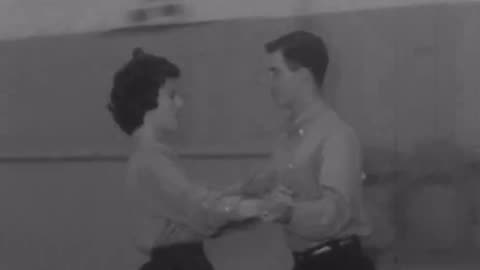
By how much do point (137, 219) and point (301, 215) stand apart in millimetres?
221

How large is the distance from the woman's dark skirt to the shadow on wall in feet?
0.65

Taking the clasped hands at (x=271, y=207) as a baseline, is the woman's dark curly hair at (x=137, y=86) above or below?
above

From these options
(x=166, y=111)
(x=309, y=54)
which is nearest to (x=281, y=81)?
(x=309, y=54)

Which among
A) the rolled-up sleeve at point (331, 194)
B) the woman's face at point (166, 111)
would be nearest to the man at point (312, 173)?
the rolled-up sleeve at point (331, 194)

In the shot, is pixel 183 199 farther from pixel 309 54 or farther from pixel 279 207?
pixel 309 54

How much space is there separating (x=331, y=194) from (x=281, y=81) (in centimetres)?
15

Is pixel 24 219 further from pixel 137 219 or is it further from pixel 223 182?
pixel 223 182

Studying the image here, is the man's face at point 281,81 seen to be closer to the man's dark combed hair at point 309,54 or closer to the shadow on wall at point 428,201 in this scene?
the man's dark combed hair at point 309,54

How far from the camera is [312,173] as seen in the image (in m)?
0.86

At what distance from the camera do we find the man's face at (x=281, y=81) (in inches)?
35.0

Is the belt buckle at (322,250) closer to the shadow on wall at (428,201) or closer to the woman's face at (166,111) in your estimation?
the shadow on wall at (428,201)

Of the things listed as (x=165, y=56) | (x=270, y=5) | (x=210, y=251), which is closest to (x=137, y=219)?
(x=210, y=251)

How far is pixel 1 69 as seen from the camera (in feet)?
3.40

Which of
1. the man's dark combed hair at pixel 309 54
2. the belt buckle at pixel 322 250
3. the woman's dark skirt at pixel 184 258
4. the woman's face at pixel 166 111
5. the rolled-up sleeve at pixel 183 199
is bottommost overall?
the woman's dark skirt at pixel 184 258
